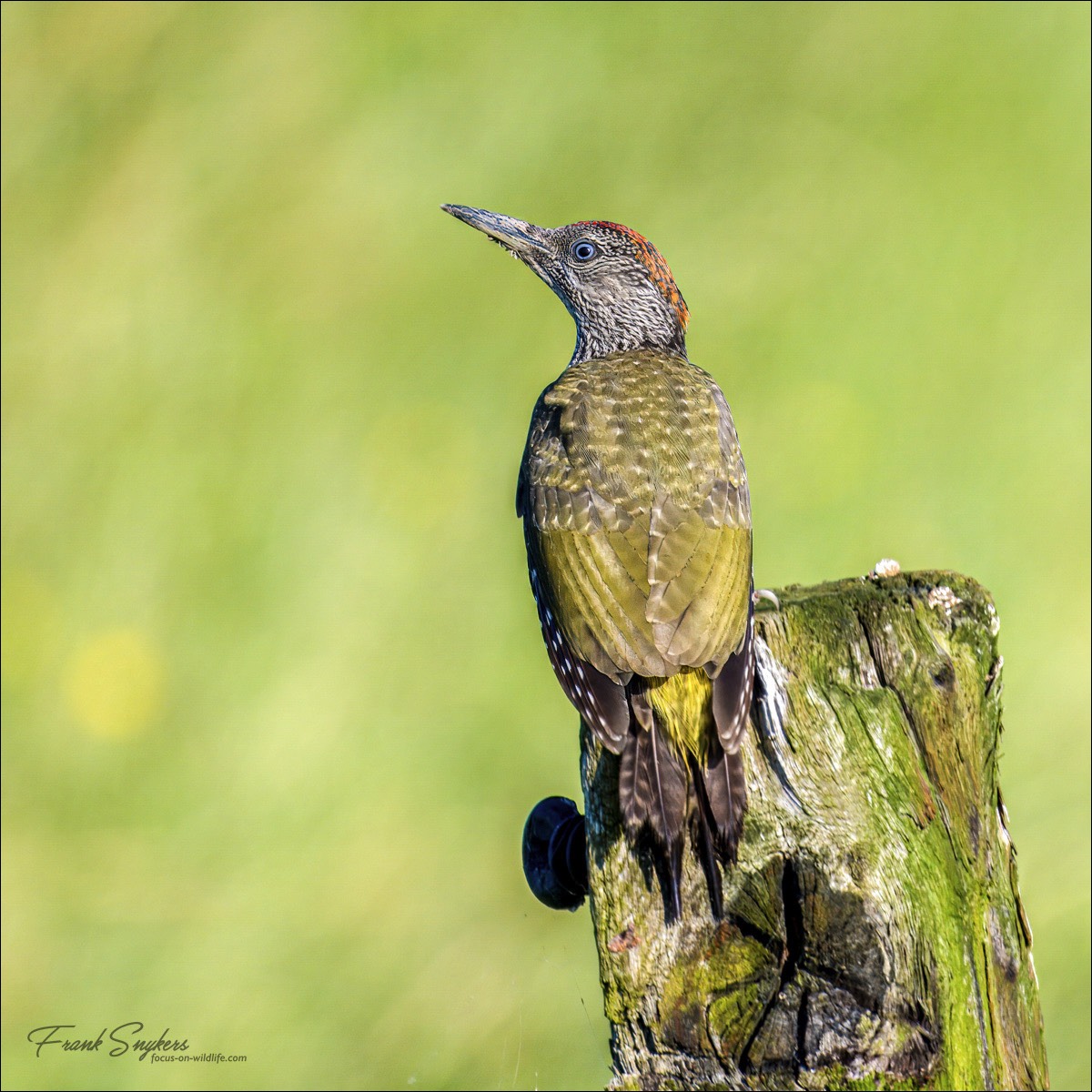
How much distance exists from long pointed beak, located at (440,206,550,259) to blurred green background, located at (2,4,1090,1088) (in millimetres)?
1179

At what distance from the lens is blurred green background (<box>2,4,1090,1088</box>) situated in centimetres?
568

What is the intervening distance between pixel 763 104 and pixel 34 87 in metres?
3.49

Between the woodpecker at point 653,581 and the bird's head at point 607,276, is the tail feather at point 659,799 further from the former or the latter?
the bird's head at point 607,276

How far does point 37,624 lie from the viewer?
6.33 metres

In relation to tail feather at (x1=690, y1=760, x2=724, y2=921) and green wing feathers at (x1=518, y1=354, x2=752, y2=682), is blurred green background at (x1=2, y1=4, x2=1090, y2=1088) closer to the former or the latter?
green wing feathers at (x1=518, y1=354, x2=752, y2=682)

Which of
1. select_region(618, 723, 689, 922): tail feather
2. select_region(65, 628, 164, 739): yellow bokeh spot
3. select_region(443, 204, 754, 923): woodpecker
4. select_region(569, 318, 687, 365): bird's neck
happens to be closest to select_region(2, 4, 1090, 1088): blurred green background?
select_region(65, 628, 164, 739): yellow bokeh spot

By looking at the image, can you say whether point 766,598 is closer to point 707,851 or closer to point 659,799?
point 659,799

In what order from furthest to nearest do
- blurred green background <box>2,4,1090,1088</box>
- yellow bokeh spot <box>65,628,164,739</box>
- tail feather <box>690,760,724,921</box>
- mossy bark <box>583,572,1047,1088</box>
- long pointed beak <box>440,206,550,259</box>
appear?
yellow bokeh spot <box>65,628,164,739</box>
blurred green background <box>2,4,1090,1088</box>
long pointed beak <box>440,206,550,259</box>
tail feather <box>690,760,724,921</box>
mossy bark <box>583,572,1047,1088</box>

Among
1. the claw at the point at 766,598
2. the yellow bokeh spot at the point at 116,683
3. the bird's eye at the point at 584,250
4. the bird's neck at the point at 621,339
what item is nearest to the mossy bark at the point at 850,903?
the claw at the point at 766,598

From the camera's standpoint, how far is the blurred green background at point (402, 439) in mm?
5676

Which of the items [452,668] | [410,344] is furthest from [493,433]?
[452,668]

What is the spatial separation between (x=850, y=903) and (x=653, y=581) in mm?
1071

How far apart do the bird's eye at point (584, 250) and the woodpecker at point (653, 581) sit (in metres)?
0.59

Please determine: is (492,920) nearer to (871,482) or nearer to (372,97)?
(871,482)
